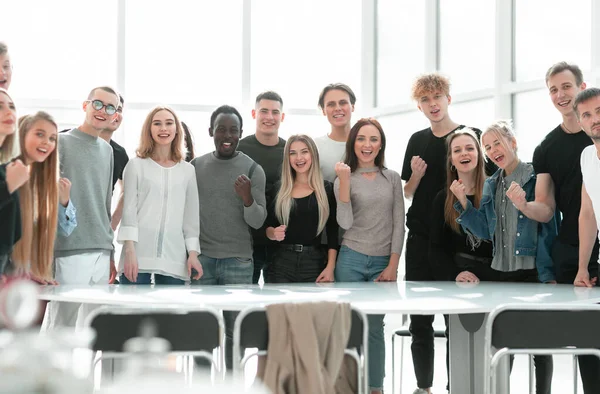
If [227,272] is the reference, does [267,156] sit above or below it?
above

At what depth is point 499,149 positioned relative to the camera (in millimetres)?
3779

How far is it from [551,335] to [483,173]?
168 centimetres

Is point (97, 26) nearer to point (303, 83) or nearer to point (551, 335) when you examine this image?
Answer: point (303, 83)

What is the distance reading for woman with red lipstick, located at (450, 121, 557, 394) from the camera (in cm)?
374

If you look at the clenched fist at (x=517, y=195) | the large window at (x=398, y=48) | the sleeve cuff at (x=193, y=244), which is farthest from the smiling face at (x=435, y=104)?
the large window at (x=398, y=48)

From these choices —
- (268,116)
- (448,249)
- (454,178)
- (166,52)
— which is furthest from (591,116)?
(166,52)

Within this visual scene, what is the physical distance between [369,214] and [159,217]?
110 cm

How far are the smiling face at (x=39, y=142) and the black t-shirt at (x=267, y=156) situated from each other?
4.28ft

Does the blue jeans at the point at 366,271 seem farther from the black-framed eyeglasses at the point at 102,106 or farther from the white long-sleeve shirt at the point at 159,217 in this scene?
the black-framed eyeglasses at the point at 102,106

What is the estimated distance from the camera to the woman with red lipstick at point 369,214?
3.90m

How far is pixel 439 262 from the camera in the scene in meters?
3.96

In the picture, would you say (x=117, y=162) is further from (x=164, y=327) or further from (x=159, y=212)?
(x=164, y=327)

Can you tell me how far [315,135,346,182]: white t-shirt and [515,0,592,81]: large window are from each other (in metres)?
2.11

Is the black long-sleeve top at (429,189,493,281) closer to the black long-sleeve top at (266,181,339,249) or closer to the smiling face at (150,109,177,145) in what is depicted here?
the black long-sleeve top at (266,181,339,249)
